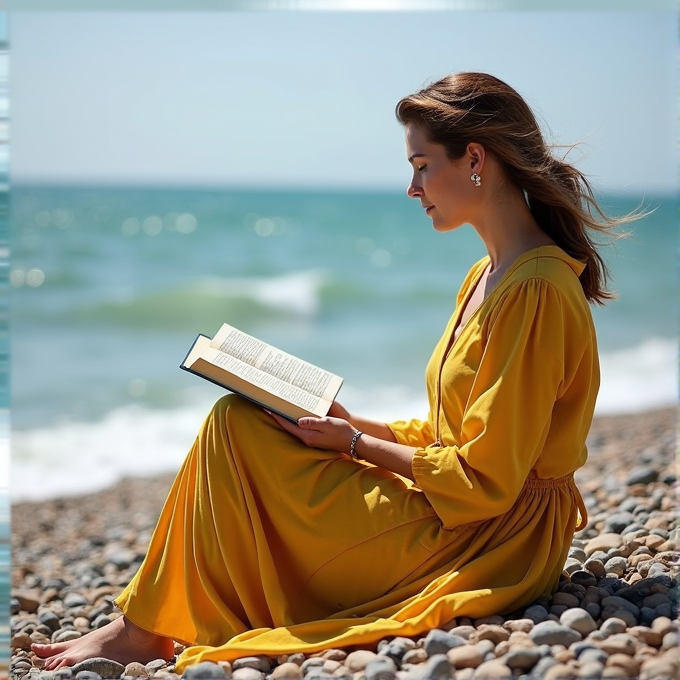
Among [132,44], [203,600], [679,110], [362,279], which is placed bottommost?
[203,600]

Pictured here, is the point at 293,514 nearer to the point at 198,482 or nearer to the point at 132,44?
the point at 198,482

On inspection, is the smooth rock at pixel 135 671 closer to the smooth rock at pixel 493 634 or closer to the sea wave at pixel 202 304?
the smooth rock at pixel 493 634

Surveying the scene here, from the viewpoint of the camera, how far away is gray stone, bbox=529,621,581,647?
2.47m

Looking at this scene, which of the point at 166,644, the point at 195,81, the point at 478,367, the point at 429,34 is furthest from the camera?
the point at 195,81

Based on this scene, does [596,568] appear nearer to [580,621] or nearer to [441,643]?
[580,621]

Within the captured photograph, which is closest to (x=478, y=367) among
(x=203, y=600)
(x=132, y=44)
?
(x=203, y=600)

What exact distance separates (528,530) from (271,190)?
4417cm

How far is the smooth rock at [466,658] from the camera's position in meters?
2.41

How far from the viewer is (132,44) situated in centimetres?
2659

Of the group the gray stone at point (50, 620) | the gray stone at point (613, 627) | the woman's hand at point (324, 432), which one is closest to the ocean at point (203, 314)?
the woman's hand at point (324, 432)

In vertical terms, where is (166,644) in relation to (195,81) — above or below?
below

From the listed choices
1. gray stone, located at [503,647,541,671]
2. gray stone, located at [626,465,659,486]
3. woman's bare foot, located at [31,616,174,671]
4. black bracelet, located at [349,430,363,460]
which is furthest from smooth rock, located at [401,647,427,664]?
gray stone, located at [626,465,659,486]

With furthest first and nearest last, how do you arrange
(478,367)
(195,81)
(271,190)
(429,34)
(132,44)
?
(271,190)
(195,81)
(132,44)
(429,34)
(478,367)

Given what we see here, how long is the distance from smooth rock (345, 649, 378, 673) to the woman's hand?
586 mm
